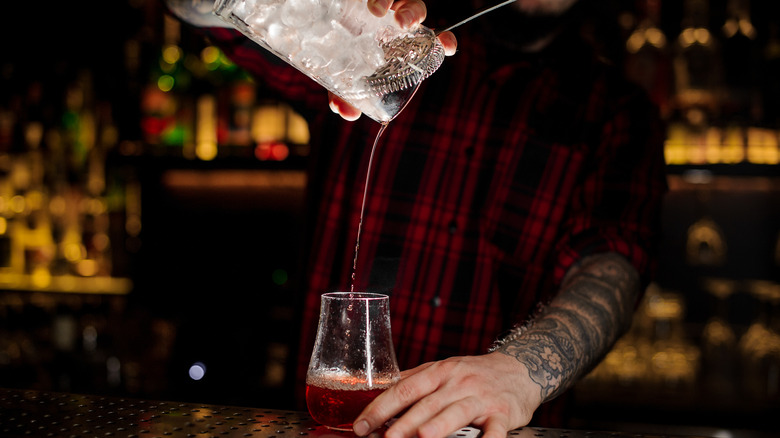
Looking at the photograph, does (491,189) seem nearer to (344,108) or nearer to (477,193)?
(477,193)

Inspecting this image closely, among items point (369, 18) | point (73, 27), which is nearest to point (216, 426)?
point (369, 18)

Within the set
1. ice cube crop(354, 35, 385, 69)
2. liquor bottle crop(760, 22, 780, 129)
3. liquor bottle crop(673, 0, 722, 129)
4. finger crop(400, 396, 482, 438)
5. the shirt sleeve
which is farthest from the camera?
liquor bottle crop(673, 0, 722, 129)

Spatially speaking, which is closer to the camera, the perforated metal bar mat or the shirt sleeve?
the perforated metal bar mat

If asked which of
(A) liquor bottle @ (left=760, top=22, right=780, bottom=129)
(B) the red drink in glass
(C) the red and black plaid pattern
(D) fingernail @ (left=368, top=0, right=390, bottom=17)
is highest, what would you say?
(A) liquor bottle @ (left=760, top=22, right=780, bottom=129)

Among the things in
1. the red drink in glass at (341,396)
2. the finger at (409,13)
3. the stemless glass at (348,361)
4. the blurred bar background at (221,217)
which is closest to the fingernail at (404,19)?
the finger at (409,13)

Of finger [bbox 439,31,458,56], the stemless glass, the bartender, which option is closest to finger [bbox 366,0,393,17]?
finger [bbox 439,31,458,56]

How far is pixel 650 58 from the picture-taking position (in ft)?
9.27

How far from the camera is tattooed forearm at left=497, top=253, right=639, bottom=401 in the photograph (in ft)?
4.09

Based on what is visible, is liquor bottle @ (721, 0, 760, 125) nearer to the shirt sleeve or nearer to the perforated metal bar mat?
the shirt sleeve

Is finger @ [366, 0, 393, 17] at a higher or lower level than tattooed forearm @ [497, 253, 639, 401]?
higher

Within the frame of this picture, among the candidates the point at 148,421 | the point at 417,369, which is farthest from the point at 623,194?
the point at 148,421

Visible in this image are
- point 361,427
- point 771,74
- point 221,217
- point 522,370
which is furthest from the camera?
point 221,217

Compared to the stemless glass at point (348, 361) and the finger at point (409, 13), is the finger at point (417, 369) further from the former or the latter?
the finger at point (409, 13)

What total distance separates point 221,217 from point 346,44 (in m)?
2.55
